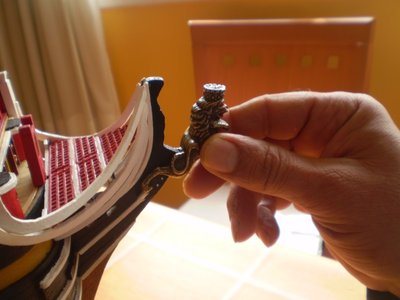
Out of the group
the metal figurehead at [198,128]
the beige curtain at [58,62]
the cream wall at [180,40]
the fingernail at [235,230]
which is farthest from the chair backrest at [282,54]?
the metal figurehead at [198,128]

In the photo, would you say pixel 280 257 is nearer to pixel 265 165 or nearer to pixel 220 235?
pixel 220 235

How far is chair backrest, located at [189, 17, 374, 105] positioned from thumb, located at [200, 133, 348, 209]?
0.61m

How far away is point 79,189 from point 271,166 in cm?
21

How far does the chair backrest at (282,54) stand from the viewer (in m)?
0.97

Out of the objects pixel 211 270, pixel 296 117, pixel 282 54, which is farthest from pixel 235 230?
pixel 282 54

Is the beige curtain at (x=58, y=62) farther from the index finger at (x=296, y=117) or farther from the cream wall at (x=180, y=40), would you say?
the index finger at (x=296, y=117)

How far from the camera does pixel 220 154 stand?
17.1 inches

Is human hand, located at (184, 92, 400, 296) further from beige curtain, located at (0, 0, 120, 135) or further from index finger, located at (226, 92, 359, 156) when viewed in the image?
beige curtain, located at (0, 0, 120, 135)

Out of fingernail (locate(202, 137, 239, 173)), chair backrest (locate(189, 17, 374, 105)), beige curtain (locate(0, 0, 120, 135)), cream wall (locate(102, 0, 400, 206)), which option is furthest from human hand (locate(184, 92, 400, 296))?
beige curtain (locate(0, 0, 120, 135))

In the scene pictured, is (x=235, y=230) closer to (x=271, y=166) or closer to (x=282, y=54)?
(x=271, y=166)

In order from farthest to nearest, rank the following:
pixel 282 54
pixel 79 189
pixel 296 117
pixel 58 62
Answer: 1. pixel 58 62
2. pixel 282 54
3. pixel 296 117
4. pixel 79 189

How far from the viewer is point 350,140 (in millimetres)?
521

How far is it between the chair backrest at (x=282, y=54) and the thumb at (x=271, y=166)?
0.61 metres

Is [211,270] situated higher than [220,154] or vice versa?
[220,154]
